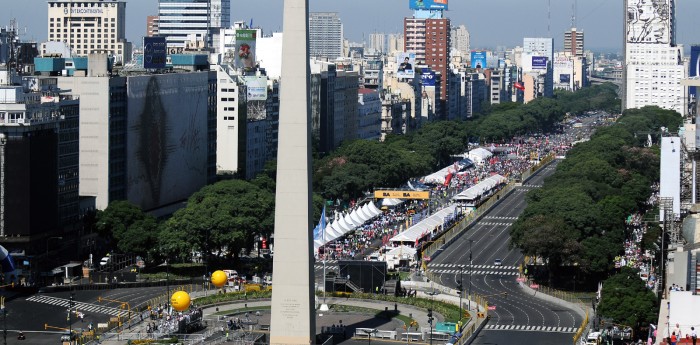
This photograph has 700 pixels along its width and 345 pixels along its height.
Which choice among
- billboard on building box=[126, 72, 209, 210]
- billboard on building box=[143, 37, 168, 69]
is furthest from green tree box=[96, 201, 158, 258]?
billboard on building box=[143, 37, 168, 69]

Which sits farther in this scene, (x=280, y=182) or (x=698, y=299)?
(x=280, y=182)

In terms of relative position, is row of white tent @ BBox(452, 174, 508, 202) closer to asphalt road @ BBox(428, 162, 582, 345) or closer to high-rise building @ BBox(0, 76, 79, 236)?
asphalt road @ BBox(428, 162, 582, 345)

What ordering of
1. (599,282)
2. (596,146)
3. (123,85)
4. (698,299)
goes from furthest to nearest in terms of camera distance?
(596,146), (123,85), (599,282), (698,299)

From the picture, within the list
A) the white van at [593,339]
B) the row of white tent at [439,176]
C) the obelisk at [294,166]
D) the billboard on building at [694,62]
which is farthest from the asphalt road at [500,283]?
the row of white tent at [439,176]

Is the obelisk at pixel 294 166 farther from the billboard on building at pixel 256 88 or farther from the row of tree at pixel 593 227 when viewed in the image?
the billboard on building at pixel 256 88

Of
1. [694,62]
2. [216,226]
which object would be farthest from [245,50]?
[216,226]

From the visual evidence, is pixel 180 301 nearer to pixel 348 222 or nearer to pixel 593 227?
pixel 593 227

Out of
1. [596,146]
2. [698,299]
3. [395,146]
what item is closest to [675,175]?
[698,299]

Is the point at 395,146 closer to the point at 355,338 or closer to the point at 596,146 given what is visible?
the point at 596,146
